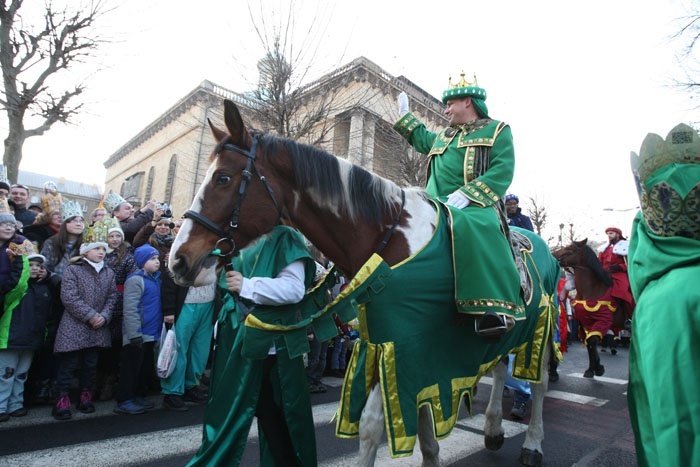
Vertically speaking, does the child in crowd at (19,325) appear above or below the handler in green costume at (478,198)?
below

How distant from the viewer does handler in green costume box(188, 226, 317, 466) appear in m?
2.62

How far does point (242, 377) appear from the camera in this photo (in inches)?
106

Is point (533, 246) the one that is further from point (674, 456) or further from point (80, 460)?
point (80, 460)

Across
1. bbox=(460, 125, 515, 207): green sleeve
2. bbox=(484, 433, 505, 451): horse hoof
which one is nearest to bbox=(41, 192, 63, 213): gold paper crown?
bbox=(460, 125, 515, 207): green sleeve

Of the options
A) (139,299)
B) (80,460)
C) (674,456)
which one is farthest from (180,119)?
(674,456)

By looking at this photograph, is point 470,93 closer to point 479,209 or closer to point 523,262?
point 479,209

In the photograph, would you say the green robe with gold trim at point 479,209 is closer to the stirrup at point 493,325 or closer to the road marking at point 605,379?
the stirrup at point 493,325

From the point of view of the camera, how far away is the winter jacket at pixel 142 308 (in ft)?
16.8

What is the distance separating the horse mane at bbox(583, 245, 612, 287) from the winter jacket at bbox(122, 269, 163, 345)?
7573 millimetres

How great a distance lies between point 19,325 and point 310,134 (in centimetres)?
1025

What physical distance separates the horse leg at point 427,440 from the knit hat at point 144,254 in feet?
14.2

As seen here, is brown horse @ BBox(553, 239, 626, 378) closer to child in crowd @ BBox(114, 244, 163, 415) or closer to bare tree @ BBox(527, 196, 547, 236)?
child in crowd @ BBox(114, 244, 163, 415)

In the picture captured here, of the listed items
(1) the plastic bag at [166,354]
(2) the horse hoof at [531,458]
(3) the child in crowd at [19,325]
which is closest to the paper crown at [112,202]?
(3) the child in crowd at [19,325]

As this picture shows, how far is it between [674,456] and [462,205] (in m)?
1.66
